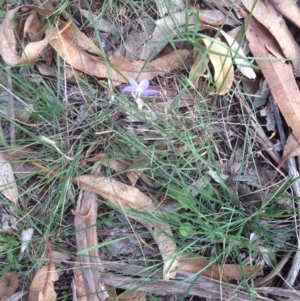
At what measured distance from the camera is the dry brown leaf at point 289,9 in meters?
1.89

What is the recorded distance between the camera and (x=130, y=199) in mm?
1889

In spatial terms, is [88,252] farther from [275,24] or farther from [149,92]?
[275,24]

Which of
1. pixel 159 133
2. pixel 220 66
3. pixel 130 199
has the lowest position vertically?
pixel 130 199

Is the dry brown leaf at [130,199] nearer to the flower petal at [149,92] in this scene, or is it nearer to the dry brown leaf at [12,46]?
the flower petal at [149,92]

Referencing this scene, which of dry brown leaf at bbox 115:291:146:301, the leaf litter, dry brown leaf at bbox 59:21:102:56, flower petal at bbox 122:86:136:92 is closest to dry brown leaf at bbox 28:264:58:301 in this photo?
the leaf litter

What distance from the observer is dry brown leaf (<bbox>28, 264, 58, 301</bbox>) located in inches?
73.8

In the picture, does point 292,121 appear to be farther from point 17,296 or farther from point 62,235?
point 17,296

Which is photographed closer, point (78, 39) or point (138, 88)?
point (138, 88)

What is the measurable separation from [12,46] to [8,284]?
3.28ft

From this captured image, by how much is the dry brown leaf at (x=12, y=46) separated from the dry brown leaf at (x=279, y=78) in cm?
85

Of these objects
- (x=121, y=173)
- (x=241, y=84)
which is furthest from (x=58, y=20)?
(x=241, y=84)

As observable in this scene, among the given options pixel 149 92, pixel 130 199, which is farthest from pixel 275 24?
pixel 130 199

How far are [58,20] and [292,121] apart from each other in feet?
3.47

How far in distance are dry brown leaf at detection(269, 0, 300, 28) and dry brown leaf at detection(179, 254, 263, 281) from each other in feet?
3.39
